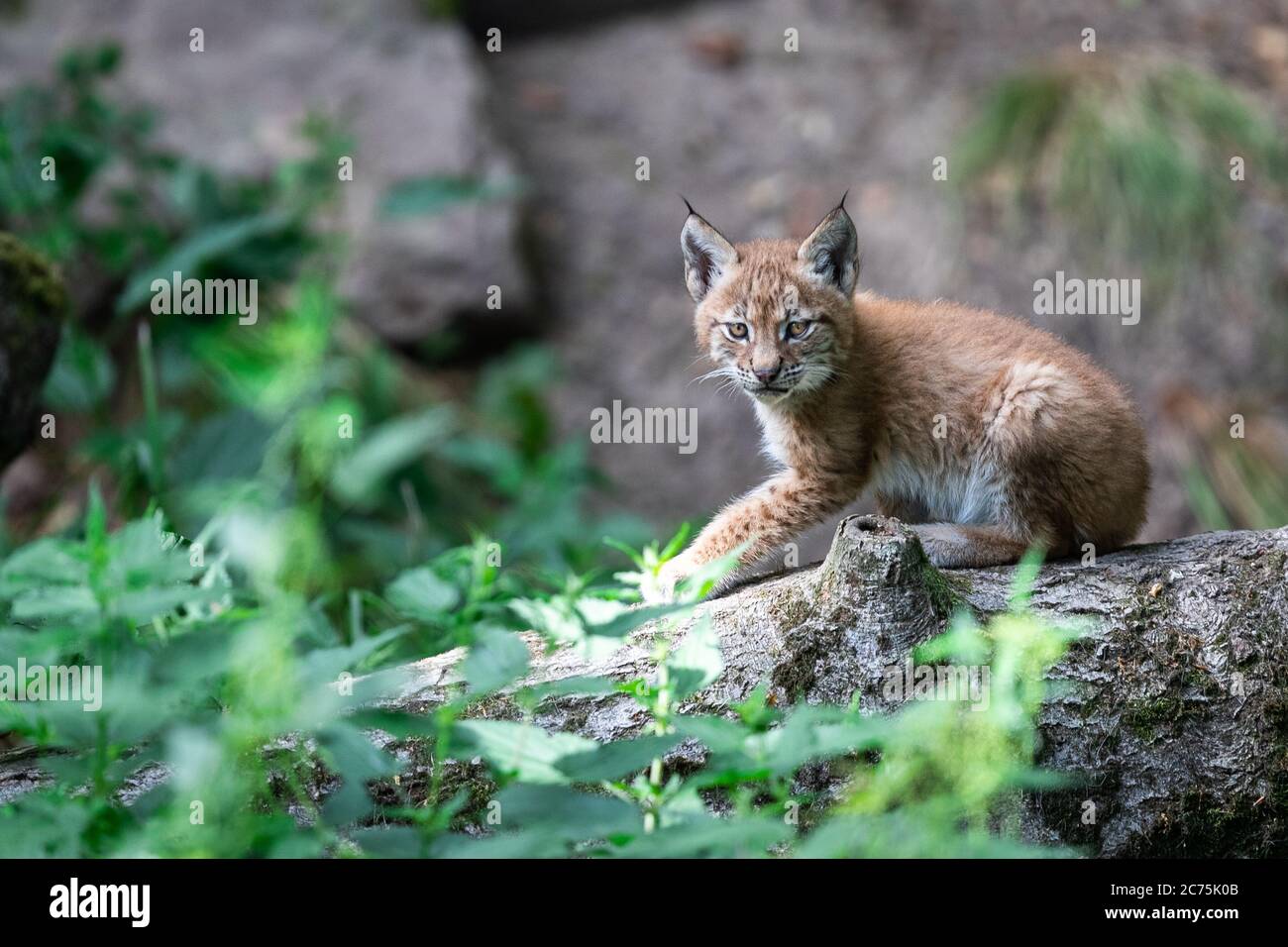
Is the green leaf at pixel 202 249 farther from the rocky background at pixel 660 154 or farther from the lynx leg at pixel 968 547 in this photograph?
the lynx leg at pixel 968 547

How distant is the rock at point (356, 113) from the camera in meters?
8.90

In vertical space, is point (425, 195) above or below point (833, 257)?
above

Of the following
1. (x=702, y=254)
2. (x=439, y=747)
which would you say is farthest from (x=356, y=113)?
(x=439, y=747)

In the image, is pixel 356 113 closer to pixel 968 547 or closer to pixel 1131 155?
pixel 1131 155

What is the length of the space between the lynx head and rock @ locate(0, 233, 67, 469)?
7.89 feet

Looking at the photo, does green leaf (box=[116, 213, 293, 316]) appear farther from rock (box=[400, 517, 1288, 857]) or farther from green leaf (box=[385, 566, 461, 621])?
rock (box=[400, 517, 1288, 857])

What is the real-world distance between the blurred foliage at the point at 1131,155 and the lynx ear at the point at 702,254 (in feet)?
16.5

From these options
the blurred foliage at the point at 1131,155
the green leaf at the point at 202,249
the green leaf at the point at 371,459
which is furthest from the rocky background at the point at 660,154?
the green leaf at the point at 371,459

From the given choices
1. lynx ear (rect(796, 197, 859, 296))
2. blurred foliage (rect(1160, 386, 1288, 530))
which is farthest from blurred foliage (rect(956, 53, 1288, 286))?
lynx ear (rect(796, 197, 859, 296))

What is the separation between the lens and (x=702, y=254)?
15.7ft

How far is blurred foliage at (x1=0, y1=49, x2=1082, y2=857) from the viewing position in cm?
212

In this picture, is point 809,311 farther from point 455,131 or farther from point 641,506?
point 455,131

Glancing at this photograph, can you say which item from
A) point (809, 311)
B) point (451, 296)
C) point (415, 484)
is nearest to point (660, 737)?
point (809, 311)

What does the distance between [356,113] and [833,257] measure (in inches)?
215
